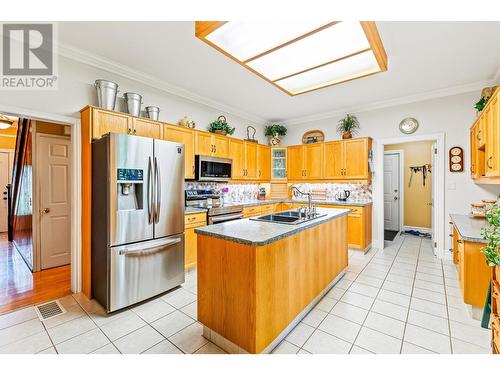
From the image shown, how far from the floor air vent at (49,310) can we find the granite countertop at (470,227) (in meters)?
4.21

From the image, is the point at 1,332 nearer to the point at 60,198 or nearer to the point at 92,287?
the point at 92,287

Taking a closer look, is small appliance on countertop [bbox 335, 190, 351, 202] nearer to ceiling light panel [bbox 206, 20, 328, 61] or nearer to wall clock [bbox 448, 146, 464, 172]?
wall clock [bbox 448, 146, 464, 172]

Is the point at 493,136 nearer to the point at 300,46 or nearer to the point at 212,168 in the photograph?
the point at 300,46

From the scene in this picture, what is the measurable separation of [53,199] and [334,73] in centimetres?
455

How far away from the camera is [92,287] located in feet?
8.84

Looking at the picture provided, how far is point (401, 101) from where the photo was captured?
14.5 ft

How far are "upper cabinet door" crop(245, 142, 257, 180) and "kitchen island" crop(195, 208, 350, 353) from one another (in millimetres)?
2801

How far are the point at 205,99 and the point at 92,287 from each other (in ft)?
11.3

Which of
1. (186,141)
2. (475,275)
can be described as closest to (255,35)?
(186,141)

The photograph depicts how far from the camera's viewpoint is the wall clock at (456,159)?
3.94 metres

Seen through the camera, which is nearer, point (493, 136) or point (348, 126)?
point (493, 136)

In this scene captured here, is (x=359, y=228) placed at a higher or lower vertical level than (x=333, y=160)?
lower

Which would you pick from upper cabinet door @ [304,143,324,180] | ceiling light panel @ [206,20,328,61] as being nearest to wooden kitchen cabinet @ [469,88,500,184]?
ceiling light panel @ [206,20,328,61]
